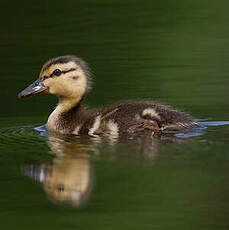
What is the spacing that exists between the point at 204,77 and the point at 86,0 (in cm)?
604

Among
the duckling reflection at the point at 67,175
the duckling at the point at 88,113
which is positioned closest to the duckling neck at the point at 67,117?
the duckling at the point at 88,113

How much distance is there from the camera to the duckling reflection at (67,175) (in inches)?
238

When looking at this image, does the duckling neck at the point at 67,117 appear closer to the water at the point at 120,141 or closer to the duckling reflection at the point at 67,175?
the water at the point at 120,141

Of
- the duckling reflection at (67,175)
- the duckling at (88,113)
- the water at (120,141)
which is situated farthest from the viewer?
the duckling at (88,113)

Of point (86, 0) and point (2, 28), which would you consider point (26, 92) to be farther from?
point (86, 0)

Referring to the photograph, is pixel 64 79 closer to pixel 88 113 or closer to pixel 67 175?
pixel 88 113

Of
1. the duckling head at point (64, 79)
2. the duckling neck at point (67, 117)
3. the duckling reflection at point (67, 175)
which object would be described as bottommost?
the duckling reflection at point (67, 175)

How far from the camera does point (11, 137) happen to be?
764cm

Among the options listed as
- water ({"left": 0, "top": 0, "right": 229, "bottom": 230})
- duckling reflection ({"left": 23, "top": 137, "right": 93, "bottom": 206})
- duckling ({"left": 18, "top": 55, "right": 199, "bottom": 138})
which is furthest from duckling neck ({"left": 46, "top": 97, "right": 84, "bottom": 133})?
duckling reflection ({"left": 23, "top": 137, "right": 93, "bottom": 206})

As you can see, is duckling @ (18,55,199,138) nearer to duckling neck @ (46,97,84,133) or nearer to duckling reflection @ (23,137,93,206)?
duckling neck @ (46,97,84,133)

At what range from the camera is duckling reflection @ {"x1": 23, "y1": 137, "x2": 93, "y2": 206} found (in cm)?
604

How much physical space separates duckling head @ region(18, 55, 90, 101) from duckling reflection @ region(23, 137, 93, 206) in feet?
3.89

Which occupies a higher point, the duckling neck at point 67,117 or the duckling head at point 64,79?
the duckling head at point 64,79

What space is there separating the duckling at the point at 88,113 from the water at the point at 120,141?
0.20m
